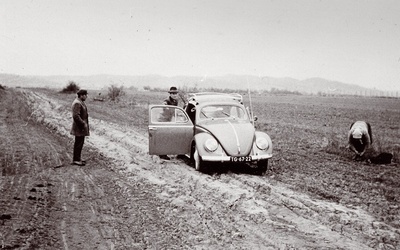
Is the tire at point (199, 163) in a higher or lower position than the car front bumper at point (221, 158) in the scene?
lower

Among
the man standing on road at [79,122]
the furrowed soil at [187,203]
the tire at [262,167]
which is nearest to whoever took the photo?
the furrowed soil at [187,203]

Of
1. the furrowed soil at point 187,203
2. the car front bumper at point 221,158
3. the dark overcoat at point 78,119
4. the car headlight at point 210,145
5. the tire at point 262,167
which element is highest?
the dark overcoat at point 78,119

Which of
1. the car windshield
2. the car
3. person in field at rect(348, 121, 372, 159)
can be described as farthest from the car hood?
person in field at rect(348, 121, 372, 159)

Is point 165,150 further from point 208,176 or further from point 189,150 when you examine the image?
point 208,176

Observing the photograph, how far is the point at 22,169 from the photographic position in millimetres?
9664

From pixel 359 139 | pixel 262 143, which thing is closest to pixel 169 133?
pixel 262 143

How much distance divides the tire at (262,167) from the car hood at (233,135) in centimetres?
55

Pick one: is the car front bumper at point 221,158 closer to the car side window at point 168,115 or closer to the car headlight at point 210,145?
the car headlight at point 210,145

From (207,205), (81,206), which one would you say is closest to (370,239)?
(207,205)

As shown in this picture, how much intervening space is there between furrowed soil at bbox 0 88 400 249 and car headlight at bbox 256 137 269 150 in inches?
25.5

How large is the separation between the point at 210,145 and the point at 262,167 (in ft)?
4.46

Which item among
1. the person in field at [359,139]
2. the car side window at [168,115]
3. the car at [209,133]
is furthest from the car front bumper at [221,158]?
the person in field at [359,139]

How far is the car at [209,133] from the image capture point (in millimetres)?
9031

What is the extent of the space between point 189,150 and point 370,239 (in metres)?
5.48
